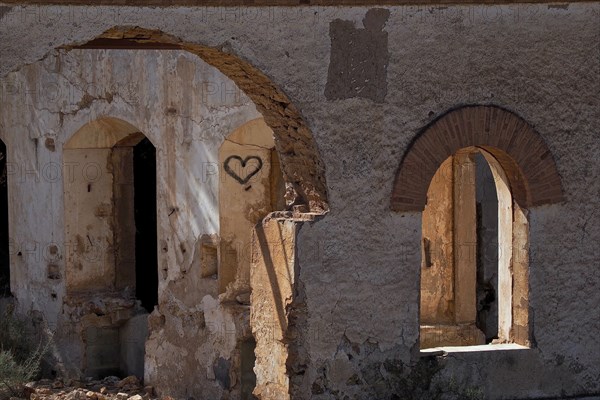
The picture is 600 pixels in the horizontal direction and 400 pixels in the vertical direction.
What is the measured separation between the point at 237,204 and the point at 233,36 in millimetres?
4078

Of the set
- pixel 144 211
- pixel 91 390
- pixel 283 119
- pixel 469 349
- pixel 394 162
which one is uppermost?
pixel 283 119

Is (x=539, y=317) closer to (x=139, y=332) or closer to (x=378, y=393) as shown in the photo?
(x=378, y=393)

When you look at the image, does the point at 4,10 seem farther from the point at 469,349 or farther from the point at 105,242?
the point at 105,242

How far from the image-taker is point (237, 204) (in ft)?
44.0

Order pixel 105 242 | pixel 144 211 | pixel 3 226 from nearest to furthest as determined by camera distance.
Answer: pixel 105 242 < pixel 144 211 < pixel 3 226

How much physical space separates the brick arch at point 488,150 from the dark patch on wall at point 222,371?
3.93 metres

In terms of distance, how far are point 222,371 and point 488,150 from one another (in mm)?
Answer: 4213

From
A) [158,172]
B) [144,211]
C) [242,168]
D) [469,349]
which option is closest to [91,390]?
[158,172]

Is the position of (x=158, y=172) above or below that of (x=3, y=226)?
above

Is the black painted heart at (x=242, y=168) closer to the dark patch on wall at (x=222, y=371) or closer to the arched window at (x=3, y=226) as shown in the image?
the dark patch on wall at (x=222, y=371)

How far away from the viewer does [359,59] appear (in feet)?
32.2

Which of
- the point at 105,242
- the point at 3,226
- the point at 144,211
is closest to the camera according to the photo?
the point at 105,242

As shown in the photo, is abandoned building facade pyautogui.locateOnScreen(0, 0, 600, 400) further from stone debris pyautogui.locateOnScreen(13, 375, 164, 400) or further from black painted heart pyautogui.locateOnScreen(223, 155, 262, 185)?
stone debris pyautogui.locateOnScreen(13, 375, 164, 400)

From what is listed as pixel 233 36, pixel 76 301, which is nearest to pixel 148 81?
pixel 76 301
